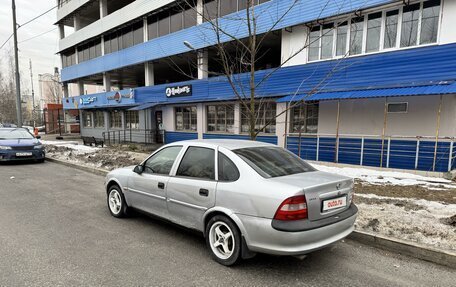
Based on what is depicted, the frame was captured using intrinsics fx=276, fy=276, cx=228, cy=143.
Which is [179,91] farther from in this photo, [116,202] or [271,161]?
[271,161]

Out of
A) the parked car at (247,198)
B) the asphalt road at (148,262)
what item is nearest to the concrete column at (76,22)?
the asphalt road at (148,262)

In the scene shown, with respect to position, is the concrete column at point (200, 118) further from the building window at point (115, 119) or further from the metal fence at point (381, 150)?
the building window at point (115, 119)

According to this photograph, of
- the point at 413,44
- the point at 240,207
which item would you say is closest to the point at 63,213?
the point at 240,207

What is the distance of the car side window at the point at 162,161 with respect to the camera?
13.9 ft

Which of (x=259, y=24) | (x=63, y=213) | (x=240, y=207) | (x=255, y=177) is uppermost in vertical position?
(x=259, y=24)

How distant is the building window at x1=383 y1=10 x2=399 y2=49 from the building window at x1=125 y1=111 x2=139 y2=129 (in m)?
17.8

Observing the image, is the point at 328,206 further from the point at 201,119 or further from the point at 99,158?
the point at 201,119

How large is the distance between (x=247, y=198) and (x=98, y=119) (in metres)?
27.5

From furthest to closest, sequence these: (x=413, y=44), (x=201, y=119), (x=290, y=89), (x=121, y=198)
Result: 1. (x=201, y=119)
2. (x=290, y=89)
3. (x=413, y=44)
4. (x=121, y=198)

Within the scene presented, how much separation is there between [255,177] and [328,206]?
35.4 inches

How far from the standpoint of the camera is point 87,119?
28688 millimetres

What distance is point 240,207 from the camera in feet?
10.4

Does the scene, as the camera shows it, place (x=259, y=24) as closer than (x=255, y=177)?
No

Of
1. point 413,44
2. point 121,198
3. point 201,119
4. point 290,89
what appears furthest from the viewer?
point 201,119
